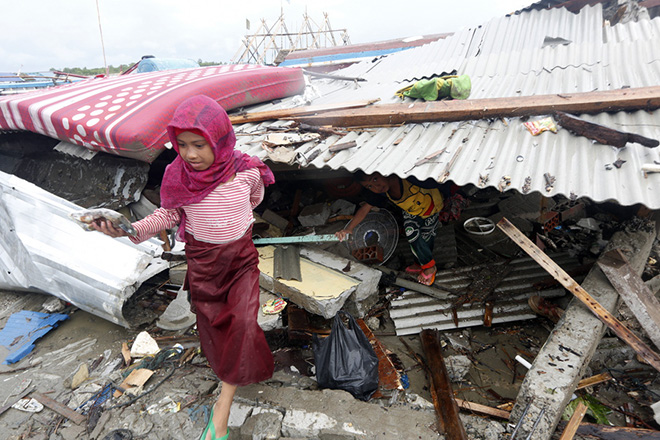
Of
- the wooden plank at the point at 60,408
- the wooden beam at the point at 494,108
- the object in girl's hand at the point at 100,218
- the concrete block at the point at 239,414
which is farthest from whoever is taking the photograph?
the wooden beam at the point at 494,108

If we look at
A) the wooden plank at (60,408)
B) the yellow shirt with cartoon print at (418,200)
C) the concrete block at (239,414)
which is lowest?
the wooden plank at (60,408)

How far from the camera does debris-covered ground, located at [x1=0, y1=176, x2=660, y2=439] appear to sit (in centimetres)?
244

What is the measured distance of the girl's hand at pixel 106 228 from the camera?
6.06 ft

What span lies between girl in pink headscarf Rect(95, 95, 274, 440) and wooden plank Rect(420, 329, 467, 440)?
1.30 metres

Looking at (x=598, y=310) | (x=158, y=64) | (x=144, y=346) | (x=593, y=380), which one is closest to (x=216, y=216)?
(x=144, y=346)

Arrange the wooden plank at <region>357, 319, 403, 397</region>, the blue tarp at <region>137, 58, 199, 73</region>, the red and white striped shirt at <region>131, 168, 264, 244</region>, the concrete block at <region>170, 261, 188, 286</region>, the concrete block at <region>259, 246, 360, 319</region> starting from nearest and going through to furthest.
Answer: the red and white striped shirt at <region>131, 168, 264, 244</region> → the wooden plank at <region>357, 319, 403, 397</region> → the concrete block at <region>259, 246, 360, 319</region> → the concrete block at <region>170, 261, 188, 286</region> → the blue tarp at <region>137, 58, 199, 73</region>

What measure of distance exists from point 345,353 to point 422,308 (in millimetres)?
1398

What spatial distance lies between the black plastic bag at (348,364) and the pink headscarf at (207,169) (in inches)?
59.2

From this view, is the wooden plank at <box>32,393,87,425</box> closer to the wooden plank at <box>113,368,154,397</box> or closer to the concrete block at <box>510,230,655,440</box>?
the wooden plank at <box>113,368,154,397</box>

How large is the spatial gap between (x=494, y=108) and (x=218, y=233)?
9.02 ft

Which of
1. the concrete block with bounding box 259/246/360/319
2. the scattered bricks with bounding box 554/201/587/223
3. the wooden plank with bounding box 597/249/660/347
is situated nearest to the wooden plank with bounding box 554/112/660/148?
the wooden plank with bounding box 597/249/660/347

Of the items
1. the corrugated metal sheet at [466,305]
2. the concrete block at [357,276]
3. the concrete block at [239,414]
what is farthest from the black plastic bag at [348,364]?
the corrugated metal sheet at [466,305]

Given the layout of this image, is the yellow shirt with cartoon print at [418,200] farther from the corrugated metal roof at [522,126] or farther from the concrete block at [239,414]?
the concrete block at [239,414]

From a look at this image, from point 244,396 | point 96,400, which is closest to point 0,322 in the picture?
point 96,400
